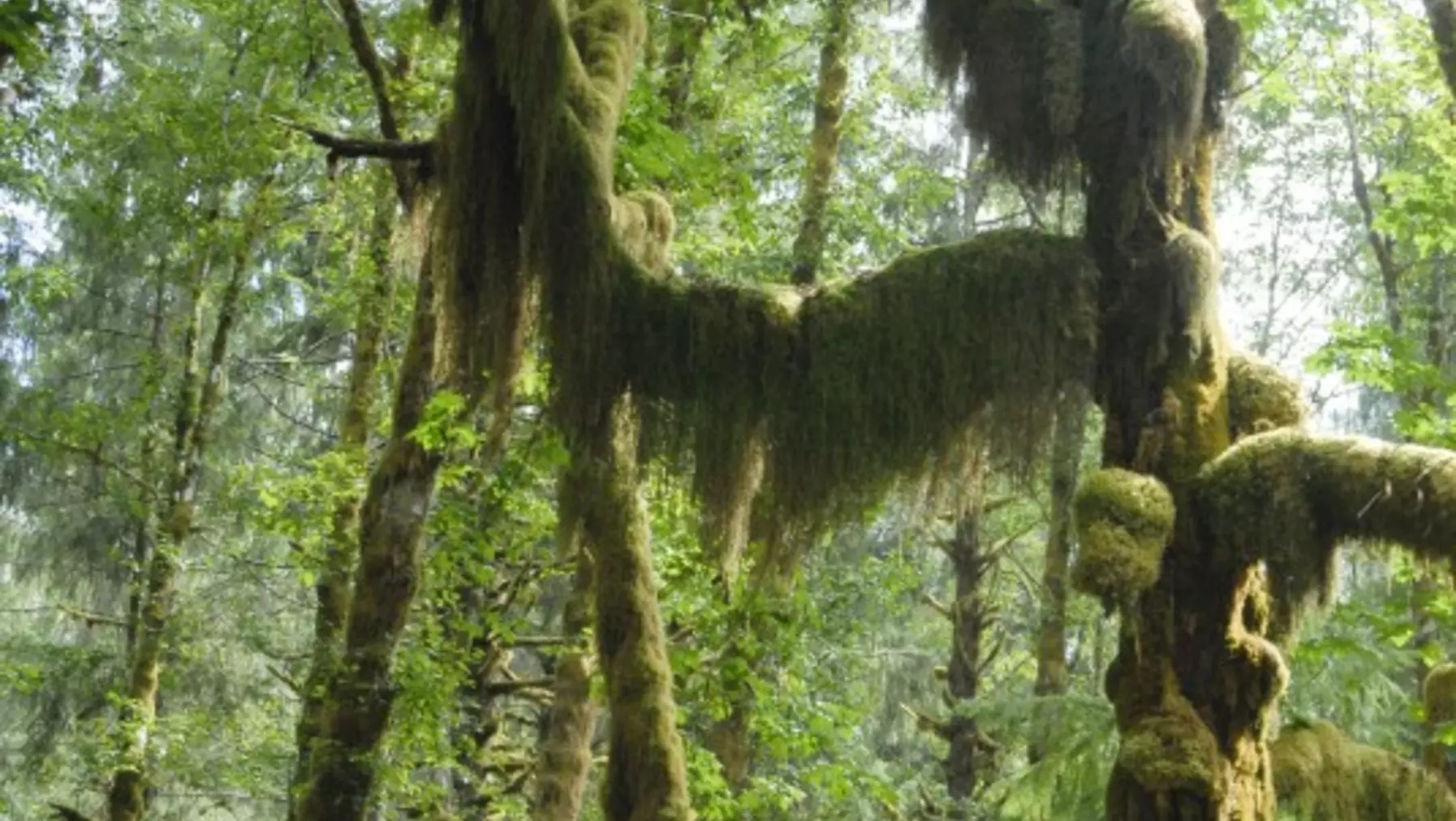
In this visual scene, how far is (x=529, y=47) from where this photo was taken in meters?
6.54

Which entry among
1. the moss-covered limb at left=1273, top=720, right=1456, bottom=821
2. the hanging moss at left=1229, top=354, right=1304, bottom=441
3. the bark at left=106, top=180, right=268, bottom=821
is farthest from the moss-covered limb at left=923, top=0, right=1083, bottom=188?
the bark at left=106, top=180, right=268, bottom=821

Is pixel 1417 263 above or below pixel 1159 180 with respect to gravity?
above

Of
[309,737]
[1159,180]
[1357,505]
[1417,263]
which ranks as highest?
[1417,263]

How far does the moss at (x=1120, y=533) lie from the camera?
212 inches

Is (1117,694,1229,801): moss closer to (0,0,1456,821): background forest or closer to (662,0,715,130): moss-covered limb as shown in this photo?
(0,0,1456,821): background forest

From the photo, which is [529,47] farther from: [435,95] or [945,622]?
[945,622]

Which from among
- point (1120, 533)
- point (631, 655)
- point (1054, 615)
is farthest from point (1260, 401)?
point (1054, 615)

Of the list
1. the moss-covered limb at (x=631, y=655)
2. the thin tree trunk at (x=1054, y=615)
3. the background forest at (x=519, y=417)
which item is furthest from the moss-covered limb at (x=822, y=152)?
the moss-covered limb at (x=631, y=655)

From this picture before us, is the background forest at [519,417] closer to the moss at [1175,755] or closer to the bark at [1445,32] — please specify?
the bark at [1445,32]

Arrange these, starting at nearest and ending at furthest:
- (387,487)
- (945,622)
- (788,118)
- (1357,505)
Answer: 1. (1357,505)
2. (387,487)
3. (788,118)
4. (945,622)

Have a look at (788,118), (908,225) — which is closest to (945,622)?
(908,225)

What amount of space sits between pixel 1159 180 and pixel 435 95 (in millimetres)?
6272

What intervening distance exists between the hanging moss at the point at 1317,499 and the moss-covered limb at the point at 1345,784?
1.71 metres

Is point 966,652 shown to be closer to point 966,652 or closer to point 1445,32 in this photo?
point 966,652
